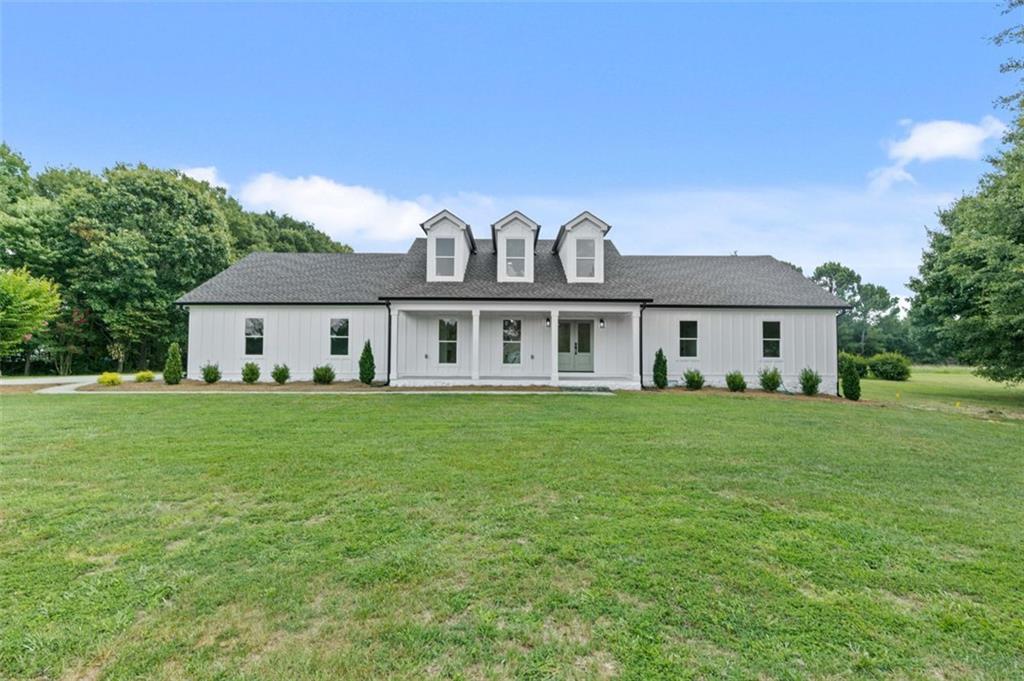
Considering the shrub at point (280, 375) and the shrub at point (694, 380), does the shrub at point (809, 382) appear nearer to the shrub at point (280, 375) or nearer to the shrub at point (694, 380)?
the shrub at point (694, 380)

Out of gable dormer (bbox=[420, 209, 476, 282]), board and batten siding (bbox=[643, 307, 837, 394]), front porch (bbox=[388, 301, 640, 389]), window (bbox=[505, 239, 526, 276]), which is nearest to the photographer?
gable dormer (bbox=[420, 209, 476, 282])

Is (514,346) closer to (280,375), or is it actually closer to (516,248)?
(516,248)

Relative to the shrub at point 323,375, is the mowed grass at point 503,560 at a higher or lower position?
lower

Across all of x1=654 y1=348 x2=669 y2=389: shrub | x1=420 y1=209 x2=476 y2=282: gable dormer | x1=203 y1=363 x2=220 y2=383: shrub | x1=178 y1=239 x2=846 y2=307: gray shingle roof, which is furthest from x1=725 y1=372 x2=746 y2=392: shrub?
x1=203 y1=363 x2=220 y2=383: shrub

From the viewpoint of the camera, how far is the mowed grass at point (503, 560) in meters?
2.17

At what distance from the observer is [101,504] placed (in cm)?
409

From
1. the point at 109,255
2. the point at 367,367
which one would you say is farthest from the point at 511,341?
the point at 109,255

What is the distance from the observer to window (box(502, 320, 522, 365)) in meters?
16.0

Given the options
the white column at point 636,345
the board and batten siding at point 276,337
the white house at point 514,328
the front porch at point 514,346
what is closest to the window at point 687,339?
the white house at point 514,328

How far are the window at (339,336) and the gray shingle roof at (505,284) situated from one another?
0.86 meters

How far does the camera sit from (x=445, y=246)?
621 inches

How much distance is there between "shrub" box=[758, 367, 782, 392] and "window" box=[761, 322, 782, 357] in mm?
906

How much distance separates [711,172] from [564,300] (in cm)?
1139

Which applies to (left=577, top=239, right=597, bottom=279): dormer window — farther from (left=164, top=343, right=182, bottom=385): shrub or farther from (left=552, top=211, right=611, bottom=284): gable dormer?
(left=164, top=343, right=182, bottom=385): shrub
